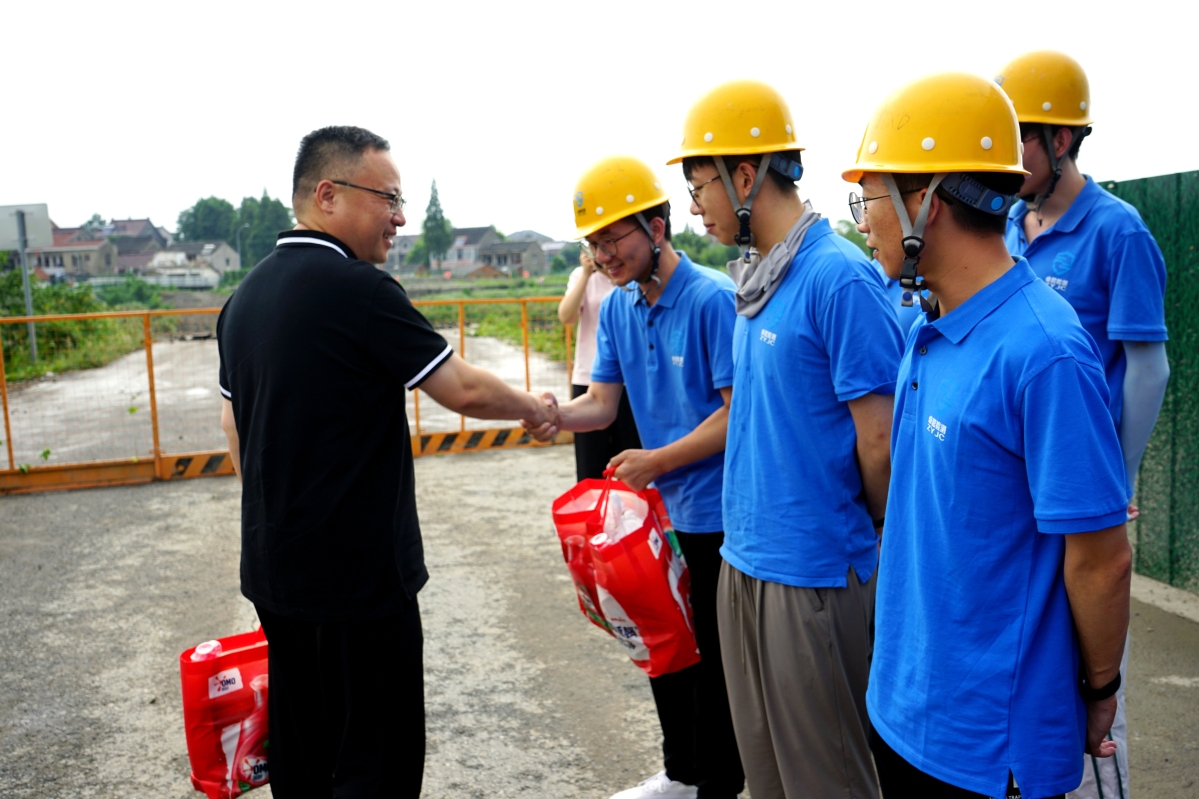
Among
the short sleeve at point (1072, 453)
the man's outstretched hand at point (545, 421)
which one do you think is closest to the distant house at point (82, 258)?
the man's outstretched hand at point (545, 421)

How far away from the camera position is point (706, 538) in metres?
3.16

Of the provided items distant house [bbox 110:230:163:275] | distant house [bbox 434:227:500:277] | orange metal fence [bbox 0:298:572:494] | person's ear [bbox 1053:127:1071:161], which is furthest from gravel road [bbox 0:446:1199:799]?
distant house [bbox 110:230:163:275]

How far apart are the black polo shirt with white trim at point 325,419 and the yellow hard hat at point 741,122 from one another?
102 centimetres

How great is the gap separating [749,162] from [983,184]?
99 centimetres

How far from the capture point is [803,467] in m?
2.43

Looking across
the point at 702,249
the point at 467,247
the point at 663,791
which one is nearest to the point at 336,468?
the point at 663,791

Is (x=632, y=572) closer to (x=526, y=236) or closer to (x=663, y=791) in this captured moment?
(x=663, y=791)

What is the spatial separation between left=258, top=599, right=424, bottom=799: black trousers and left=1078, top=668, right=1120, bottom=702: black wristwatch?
73.5 inches

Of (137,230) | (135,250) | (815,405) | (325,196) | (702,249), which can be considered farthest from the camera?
(137,230)

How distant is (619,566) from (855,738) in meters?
0.89

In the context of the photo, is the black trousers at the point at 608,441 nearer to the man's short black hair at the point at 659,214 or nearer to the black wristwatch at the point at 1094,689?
the man's short black hair at the point at 659,214

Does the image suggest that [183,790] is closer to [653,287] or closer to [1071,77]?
[653,287]

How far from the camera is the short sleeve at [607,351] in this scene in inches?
143

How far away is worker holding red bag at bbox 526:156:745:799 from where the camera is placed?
10.1ft
